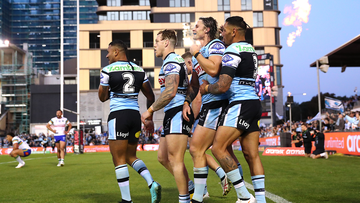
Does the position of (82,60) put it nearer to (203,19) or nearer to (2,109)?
(2,109)

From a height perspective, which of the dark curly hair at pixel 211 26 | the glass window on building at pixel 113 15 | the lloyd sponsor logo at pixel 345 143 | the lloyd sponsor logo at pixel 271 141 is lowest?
the lloyd sponsor logo at pixel 271 141

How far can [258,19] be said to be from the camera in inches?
2516

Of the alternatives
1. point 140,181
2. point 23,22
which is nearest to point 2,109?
point 140,181

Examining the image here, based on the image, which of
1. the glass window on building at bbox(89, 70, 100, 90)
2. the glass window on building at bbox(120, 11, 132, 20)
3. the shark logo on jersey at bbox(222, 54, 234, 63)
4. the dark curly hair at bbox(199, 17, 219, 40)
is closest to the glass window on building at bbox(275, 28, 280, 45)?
the glass window on building at bbox(120, 11, 132, 20)

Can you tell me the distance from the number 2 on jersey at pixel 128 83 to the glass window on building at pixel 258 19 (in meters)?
61.3

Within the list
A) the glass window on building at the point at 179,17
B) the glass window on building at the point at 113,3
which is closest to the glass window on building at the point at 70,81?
the glass window on building at the point at 113,3

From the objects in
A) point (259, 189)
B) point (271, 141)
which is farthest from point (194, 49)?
point (271, 141)

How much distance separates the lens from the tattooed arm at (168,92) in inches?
179

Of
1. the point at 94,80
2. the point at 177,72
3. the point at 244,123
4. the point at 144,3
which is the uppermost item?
the point at 144,3

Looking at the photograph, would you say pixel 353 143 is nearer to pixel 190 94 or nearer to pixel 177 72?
pixel 190 94

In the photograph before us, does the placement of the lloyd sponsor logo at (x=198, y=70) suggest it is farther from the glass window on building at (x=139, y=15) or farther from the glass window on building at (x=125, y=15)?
the glass window on building at (x=139, y=15)

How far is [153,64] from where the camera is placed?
6209 cm

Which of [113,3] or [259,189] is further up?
[113,3]

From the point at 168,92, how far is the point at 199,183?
118 centimetres
